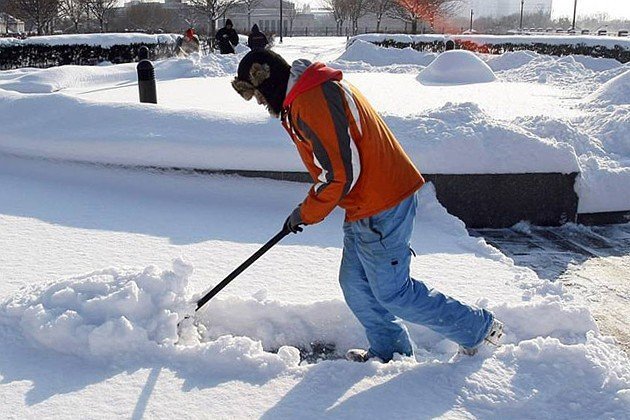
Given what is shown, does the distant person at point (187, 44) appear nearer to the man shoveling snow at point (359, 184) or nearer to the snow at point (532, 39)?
the snow at point (532, 39)

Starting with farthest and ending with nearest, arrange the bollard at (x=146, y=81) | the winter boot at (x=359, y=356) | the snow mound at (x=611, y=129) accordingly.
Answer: the bollard at (x=146, y=81) → the snow mound at (x=611, y=129) → the winter boot at (x=359, y=356)

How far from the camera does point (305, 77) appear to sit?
Answer: 226 cm

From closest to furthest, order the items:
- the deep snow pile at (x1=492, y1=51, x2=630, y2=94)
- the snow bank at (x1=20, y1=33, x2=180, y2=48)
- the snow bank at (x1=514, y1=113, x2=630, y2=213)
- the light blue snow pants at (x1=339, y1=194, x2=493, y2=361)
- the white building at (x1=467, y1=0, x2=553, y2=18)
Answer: the light blue snow pants at (x1=339, y1=194, x2=493, y2=361), the snow bank at (x1=514, y1=113, x2=630, y2=213), the deep snow pile at (x1=492, y1=51, x2=630, y2=94), the snow bank at (x1=20, y1=33, x2=180, y2=48), the white building at (x1=467, y1=0, x2=553, y2=18)

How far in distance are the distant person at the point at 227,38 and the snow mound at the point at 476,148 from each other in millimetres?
15195

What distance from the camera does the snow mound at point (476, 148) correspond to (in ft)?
16.4

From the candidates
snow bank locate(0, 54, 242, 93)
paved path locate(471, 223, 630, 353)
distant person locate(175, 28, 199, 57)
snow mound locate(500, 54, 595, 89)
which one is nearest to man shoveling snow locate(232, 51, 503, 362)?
paved path locate(471, 223, 630, 353)

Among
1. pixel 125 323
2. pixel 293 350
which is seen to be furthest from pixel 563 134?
pixel 125 323

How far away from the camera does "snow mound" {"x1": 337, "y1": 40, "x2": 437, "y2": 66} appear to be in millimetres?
22219

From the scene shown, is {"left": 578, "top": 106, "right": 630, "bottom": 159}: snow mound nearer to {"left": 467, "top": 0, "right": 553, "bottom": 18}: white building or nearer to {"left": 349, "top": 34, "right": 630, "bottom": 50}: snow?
{"left": 349, "top": 34, "right": 630, "bottom": 50}: snow

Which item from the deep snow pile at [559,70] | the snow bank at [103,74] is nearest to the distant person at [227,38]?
the snow bank at [103,74]

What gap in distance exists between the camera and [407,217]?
2.49 meters

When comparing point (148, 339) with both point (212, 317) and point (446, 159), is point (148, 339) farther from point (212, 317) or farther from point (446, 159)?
point (446, 159)

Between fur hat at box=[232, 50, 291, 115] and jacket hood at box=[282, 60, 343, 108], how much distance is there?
38 millimetres

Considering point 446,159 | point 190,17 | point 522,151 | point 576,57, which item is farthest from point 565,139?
point 190,17
